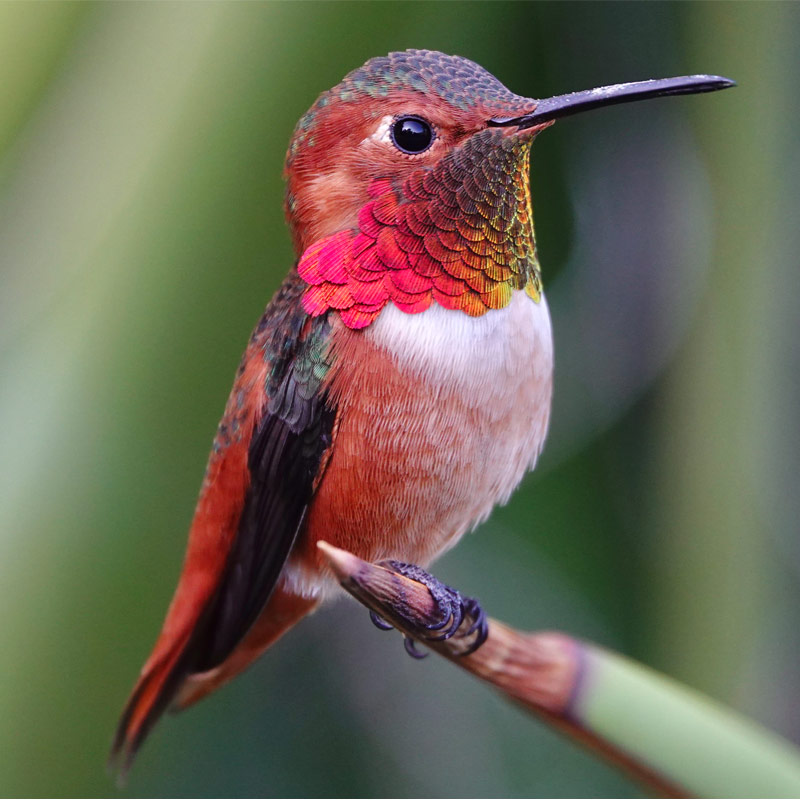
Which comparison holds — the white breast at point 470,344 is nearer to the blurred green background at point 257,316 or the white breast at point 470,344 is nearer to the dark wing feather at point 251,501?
the dark wing feather at point 251,501

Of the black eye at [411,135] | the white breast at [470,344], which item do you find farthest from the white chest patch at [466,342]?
the black eye at [411,135]

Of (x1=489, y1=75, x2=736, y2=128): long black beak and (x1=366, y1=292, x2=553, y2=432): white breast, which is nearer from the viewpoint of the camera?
(x1=489, y1=75, x2=736, y2=128): long black beak

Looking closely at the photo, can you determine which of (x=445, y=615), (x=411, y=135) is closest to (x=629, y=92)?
(x=411, y=135)

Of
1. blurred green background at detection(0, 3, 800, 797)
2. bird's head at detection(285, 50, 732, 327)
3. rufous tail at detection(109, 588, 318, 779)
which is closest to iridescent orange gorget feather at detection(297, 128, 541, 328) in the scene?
bird's head at detection(285, 50, 732, 327)

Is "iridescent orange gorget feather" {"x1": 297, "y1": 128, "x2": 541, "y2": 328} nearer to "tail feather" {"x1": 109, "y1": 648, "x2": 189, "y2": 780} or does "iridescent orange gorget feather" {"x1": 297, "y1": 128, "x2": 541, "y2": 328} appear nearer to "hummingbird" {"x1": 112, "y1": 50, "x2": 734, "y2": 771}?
"hummingbird" {"x1": 112, "y1": 50, "x2": 734, "y2": 771}

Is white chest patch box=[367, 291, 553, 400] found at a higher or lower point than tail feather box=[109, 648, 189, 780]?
higher
